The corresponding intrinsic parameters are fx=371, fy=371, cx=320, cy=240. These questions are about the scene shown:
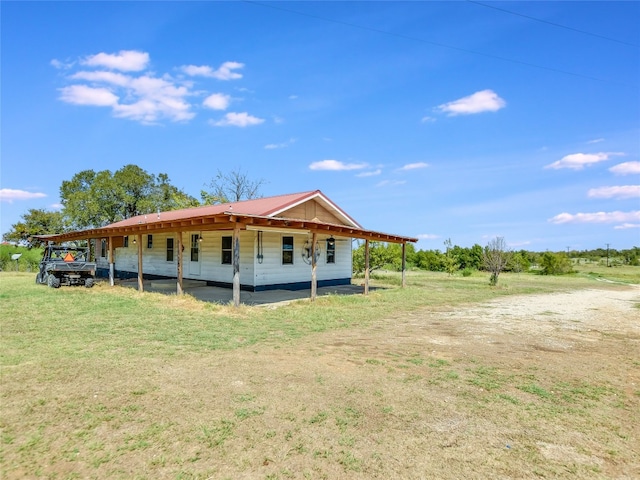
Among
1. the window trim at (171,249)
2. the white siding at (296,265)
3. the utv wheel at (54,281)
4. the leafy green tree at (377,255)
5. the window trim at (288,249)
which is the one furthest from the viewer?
the leafy green tree at (377,255)

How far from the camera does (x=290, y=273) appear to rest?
15852 millimetres

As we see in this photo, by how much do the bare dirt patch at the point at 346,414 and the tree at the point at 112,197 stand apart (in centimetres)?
3188

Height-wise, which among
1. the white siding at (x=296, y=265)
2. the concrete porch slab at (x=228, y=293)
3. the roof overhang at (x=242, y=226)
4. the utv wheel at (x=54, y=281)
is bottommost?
the concrete porch slab at (x=228, y=293)

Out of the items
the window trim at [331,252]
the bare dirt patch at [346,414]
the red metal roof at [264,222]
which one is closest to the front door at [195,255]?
the red metal roof at [264,222]

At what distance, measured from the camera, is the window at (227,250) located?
15508mm

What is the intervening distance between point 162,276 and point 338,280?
367 inches

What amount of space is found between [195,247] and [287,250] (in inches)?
187

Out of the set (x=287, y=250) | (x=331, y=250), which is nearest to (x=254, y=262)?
(x=287, y=250)

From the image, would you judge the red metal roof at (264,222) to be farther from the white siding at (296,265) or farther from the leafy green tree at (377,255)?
the leafy green tree at (377,255)

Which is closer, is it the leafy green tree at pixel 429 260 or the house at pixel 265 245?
the house at pixel 265 245

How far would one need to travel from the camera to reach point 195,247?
17.4m

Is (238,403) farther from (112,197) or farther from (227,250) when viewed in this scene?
(112,197)

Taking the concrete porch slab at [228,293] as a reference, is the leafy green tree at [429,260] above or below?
above

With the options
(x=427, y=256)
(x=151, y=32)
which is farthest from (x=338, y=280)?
(x=427, y=256)
